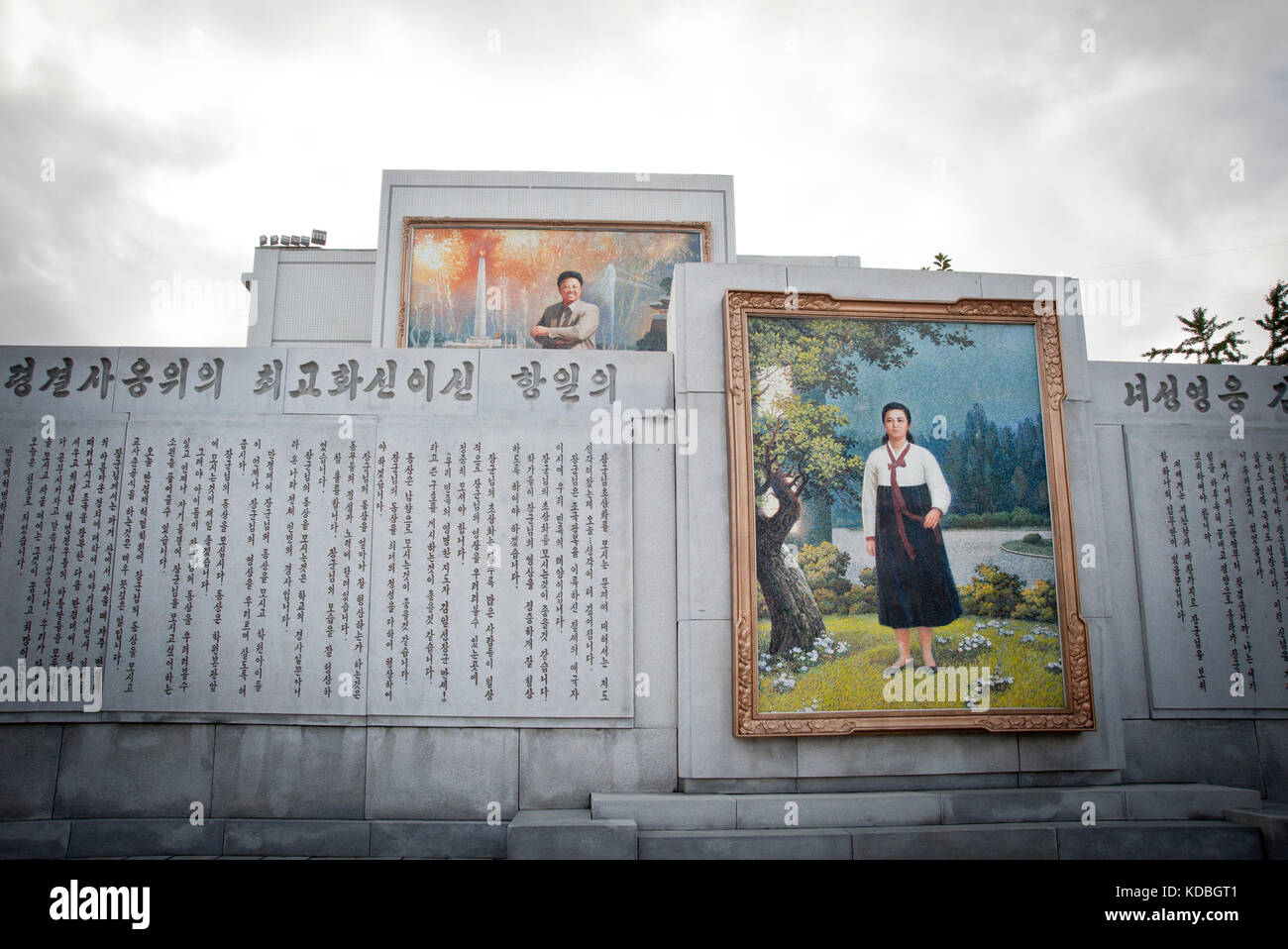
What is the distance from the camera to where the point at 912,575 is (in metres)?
6.05

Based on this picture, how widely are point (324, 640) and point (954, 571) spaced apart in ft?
14.6

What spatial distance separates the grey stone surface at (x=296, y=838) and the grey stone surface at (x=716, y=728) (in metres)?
2.18

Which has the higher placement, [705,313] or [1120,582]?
[705,313]

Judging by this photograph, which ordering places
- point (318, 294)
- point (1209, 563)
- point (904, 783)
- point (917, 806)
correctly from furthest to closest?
point (318, 294) → point (1209, 563) → point (904, 783) → point (917, 806)

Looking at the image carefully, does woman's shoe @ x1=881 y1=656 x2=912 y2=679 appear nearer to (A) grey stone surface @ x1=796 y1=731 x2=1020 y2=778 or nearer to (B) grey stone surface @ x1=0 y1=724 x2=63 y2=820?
(A) grey stone surface @ x1=796 y1=731 x2=1020 y2=778

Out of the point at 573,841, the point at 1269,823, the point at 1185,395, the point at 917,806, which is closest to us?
the point at 573,841

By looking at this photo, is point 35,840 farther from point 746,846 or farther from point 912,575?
point 912,575

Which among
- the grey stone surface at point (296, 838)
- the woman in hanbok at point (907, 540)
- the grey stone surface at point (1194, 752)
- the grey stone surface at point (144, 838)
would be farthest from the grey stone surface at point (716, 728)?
the grey stone surface at point (144, 838)

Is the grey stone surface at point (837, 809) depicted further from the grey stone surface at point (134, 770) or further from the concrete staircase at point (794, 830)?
the grey stone surface at point (134, 770)

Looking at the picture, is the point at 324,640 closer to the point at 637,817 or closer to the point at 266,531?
the point at 266,531

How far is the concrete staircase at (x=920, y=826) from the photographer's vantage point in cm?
521

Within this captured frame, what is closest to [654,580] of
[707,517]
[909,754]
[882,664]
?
[707,517]

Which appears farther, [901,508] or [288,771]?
[901,508]

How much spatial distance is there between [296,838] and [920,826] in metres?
4.05
